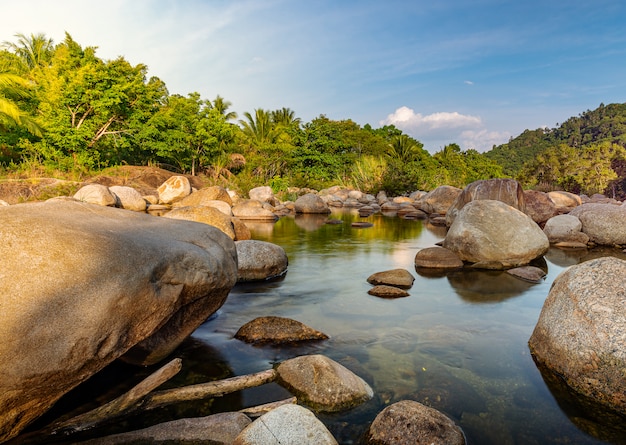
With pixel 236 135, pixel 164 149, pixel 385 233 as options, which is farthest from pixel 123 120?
pixel 385 233

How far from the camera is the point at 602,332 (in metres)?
4.20

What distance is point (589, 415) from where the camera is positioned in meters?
4.03

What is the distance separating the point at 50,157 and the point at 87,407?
27274 mm

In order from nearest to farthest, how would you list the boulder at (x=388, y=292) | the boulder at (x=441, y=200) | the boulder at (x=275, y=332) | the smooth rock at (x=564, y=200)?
the boulder at (x=275, y=332), the boulder at (x=388, y=292), the boulder at (x=441, y=200), the smooth rock at (x=564, y=200)

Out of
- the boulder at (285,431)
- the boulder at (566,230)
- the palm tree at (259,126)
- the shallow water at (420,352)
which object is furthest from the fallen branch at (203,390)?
the palm tree at (259,126)

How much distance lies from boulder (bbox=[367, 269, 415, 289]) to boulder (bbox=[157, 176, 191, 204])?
18.1 metres

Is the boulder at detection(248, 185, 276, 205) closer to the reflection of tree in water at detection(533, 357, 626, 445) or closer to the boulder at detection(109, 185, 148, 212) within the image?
the boulder at detection(109, 185, 148, 212)

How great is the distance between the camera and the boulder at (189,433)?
3314mm

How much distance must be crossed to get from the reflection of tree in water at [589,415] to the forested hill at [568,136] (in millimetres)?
64523

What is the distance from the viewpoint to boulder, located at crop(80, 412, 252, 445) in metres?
3.31

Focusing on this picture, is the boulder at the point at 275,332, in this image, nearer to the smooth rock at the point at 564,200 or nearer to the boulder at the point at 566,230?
the boulder at the point at 566,230

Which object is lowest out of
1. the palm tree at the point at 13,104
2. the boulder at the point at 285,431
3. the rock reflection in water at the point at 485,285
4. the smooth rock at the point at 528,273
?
the rock reflection in water at the point at 485,285

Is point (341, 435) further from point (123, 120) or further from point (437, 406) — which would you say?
point (123, 120)

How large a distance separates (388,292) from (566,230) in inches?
349
